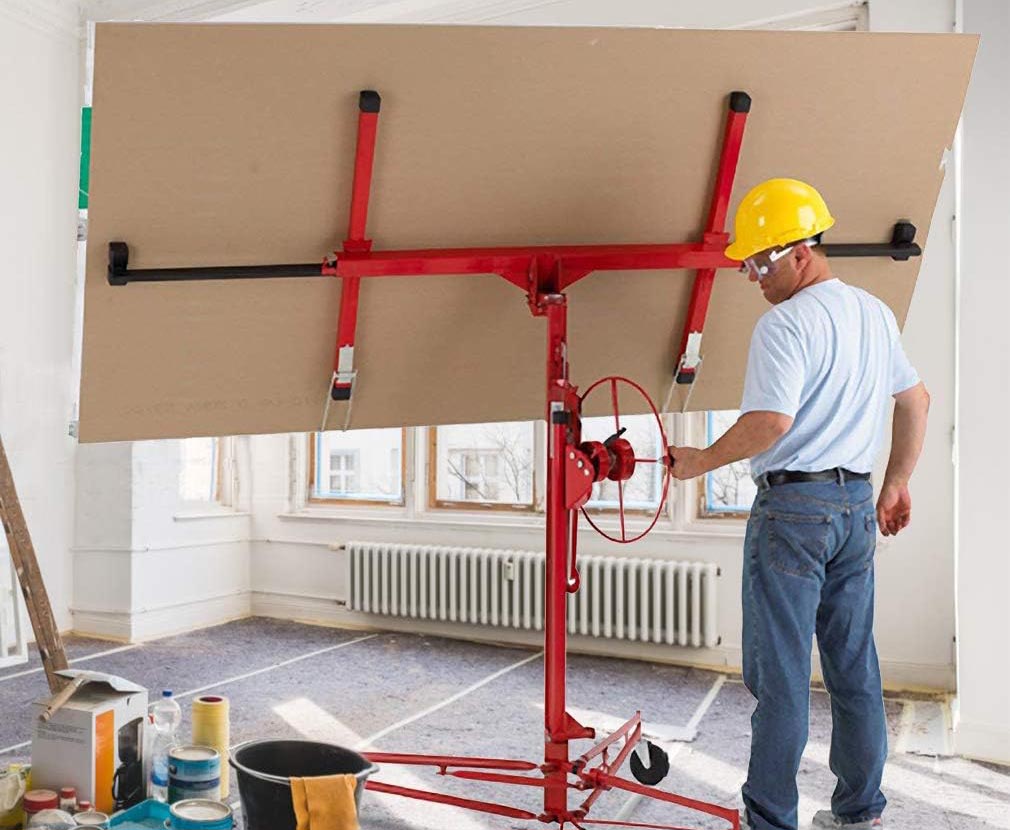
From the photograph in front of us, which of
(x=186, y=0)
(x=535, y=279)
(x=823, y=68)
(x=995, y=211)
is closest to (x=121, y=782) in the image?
(x=535, y=279)

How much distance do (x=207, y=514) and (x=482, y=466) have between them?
1608mm

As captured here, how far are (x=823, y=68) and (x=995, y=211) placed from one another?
1.39 metres

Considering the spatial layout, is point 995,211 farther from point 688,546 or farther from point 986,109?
point 688,546

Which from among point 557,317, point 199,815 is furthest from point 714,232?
point 199,815

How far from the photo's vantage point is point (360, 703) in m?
3.79

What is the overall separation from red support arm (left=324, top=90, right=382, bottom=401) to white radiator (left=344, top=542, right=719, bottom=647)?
8.18ft

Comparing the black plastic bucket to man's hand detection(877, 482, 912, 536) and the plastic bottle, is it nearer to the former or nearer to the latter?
the plastic bottle

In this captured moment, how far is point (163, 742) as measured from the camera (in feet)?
10.3

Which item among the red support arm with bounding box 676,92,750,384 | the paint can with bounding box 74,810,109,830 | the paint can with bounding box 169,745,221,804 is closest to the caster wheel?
the red support arm with bounding box 676,92,750,384

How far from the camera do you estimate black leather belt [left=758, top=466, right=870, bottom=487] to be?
6.74 ft

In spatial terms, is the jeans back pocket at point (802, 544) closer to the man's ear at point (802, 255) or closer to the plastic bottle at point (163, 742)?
the man's ear at point (802, 255)

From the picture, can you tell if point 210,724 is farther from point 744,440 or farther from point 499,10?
point 499,10

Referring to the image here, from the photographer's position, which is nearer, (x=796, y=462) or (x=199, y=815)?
(x=796, y=462)

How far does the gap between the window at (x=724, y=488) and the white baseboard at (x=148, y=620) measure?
281cm
